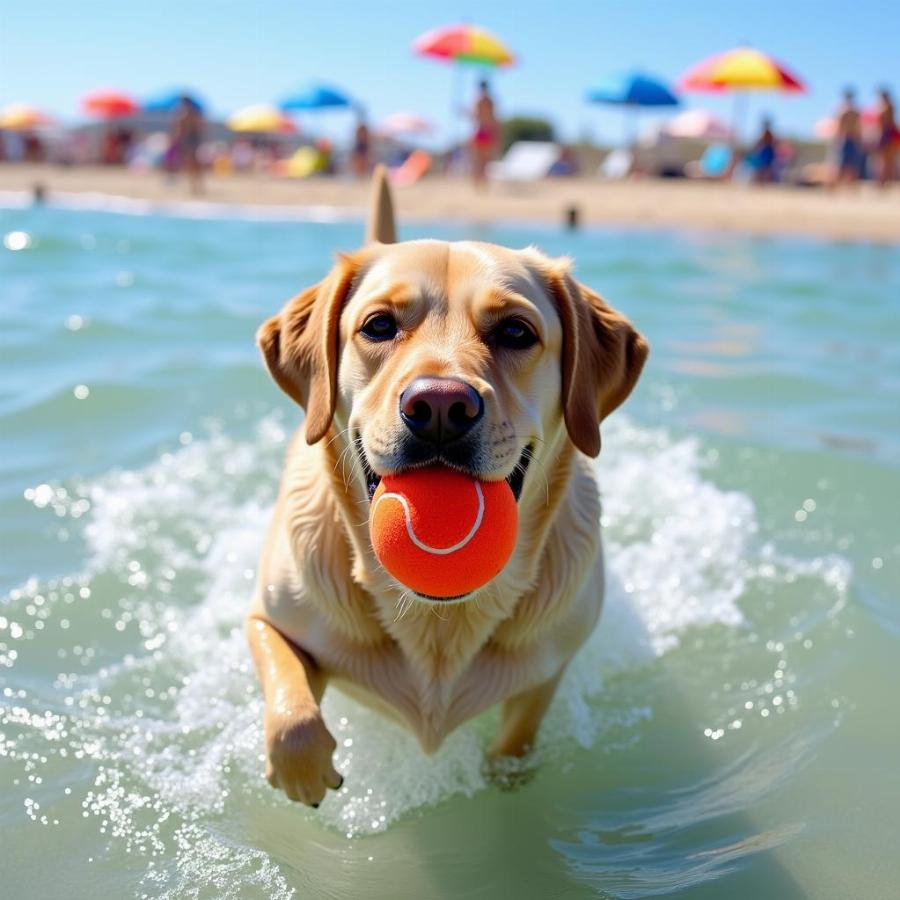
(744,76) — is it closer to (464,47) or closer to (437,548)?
(464,47)

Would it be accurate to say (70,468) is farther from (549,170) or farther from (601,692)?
(549,170)

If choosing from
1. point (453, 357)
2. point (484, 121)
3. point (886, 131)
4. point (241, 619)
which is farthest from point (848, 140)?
point (453, 357)

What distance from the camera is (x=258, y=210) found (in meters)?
22.8

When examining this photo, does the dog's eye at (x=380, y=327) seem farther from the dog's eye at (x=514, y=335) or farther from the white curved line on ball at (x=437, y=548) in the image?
the white curved line on ball at (x=437, y=548)

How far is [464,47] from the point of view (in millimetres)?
26250

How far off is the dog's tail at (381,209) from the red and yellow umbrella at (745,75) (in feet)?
74.8

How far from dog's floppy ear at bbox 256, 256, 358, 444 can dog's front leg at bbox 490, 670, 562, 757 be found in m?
1.09

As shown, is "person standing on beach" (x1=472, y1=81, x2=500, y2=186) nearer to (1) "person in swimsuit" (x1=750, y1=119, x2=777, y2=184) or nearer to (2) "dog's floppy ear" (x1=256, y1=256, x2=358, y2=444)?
(1) "person in swimsuit" (x1=750, y1=119, x2=777, y2=184)

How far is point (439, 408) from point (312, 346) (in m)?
0.88

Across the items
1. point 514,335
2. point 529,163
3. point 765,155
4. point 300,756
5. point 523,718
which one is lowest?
point 529,163

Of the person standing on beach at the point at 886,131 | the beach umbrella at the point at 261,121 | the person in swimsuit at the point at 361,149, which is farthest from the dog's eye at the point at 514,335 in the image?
the beach umbrella at the point at 261,121

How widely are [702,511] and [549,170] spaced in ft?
125

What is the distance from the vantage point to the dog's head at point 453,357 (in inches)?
111

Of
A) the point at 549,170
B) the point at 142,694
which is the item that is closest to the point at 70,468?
the point at 142,694
